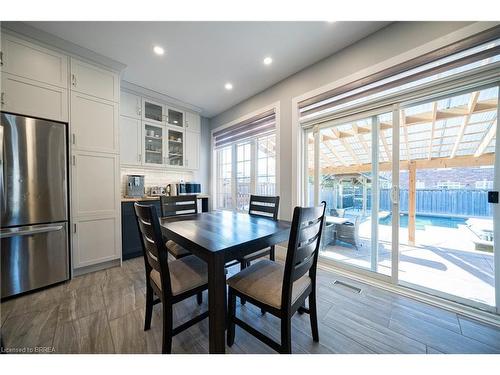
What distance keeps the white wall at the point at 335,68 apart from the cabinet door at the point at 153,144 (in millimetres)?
1504

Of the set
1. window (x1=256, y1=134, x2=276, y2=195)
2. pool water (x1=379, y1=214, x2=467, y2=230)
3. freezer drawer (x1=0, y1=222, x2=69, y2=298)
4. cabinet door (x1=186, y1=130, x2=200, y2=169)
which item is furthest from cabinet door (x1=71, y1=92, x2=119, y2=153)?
pool water (x1=379, y1=214, x2=467, y2=230)

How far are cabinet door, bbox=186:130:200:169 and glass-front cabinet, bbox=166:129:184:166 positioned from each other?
117 mm

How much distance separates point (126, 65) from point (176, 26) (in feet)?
3.59

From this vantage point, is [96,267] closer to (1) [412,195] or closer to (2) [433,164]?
(1) [412,195]

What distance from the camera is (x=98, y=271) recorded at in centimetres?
238

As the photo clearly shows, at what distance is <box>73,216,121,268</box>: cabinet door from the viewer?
220 cm

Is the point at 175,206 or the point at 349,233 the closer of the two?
the point at 175,206

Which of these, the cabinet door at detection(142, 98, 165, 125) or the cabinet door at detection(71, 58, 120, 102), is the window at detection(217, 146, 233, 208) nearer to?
the cabinet door at detection(142, 98, 165, 125)

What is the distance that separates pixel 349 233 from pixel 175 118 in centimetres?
359

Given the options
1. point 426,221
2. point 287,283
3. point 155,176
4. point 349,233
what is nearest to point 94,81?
point 155,176

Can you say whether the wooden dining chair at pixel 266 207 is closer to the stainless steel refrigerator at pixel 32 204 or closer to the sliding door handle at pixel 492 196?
the sliding door handle at pixel 492 196

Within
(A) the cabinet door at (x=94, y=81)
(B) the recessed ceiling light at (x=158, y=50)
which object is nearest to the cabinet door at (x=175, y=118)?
(A) the cabinet door at (x=94, y=81)

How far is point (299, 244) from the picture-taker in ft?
3.33
